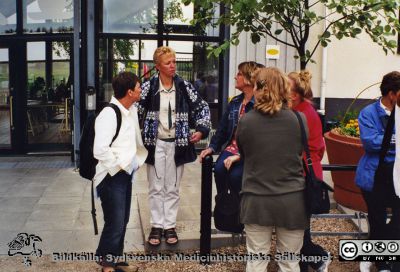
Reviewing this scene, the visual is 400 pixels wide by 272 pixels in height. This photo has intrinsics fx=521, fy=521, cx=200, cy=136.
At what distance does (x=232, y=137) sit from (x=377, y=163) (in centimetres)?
123

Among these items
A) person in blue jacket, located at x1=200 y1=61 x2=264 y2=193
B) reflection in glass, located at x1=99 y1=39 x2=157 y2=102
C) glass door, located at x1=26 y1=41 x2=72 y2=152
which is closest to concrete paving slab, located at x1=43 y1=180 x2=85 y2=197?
glass door, located at x1=26 y1=41 x2=72 y2=152

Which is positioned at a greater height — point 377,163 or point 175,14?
point 175,14

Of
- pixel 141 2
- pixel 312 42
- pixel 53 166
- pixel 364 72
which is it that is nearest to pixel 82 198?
pixel 53 166

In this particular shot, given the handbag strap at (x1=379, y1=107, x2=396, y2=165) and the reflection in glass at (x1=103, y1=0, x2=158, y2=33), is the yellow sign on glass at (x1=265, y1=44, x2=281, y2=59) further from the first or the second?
the handbag strap at (x1=379, y1=107, x2=396, y2=165)

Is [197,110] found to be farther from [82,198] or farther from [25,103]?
[25,103]

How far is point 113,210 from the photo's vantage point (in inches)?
166

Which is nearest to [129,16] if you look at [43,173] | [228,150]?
[43,173]

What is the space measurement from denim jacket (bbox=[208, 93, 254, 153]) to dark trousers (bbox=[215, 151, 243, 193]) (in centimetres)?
17

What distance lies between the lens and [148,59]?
9992 mm

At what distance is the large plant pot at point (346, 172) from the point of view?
19.0 feet

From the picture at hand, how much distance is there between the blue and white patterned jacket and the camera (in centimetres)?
489

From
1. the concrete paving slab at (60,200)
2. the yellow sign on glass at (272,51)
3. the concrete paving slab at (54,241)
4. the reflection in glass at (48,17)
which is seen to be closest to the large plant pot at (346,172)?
the concrete paving slab at (54,241)

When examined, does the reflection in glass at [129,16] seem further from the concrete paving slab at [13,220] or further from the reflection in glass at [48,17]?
the concrete paving slab at [13,220]

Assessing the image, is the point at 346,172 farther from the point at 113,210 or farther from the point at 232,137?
the point at 113,210
